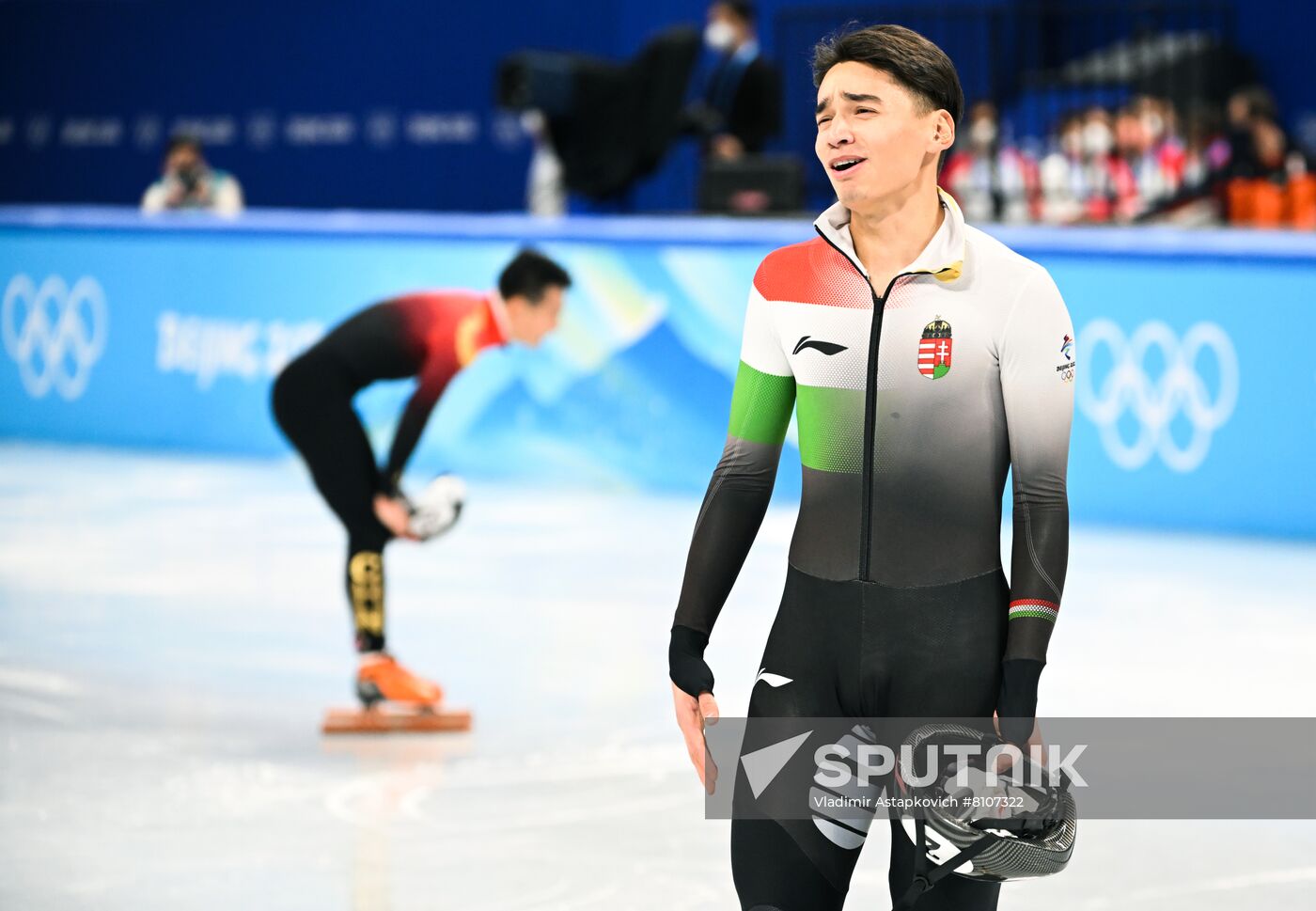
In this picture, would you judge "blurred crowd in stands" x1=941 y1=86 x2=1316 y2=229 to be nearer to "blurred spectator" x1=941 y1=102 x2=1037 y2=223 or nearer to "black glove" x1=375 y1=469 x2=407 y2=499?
"blurred spectator" x1=941 y1=102 x2=1037 y2=223

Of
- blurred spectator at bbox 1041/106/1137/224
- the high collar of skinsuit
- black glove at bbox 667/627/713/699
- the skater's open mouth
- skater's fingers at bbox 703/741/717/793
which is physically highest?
blurred spectator at bbox 1041/106/1137/224

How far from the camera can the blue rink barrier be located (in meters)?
10.7

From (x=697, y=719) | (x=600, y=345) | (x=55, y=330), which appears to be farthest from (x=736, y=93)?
(x=697, y=719)

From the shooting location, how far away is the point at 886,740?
317 centimetres

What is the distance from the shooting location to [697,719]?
320cm

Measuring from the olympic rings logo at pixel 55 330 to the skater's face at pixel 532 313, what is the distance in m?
8.11

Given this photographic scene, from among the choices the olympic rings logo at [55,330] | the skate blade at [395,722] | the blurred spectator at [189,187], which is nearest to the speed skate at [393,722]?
the skate blade at [395,722]

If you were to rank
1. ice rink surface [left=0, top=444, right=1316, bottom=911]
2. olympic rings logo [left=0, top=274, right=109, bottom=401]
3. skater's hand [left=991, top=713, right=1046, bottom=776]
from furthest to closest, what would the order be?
olympic rings logo [left=0, top=274, right=109, bottom=401], ice rink surface [left=0, top=444, right=1316, bottom=911], skater's hand [left=991, top=713, right=1046, bottom=776]

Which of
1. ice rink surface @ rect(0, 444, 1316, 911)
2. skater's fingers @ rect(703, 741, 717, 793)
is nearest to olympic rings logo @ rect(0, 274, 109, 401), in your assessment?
ice rink surface @ rect(0, 444, 1316, 911)

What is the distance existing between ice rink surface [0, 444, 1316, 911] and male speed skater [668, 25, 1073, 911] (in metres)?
2.03

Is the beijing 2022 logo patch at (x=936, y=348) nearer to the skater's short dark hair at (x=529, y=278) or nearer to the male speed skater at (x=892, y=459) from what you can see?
the male speed skater at (x=892, y=459)

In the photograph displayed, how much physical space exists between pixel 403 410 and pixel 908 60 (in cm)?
415

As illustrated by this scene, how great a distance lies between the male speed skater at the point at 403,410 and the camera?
6.93 m

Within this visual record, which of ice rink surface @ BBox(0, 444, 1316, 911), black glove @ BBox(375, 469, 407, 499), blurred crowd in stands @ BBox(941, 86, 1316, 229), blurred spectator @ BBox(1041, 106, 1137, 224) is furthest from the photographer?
blurred spectator @ BBox(1041, 106, 1137, 224)
